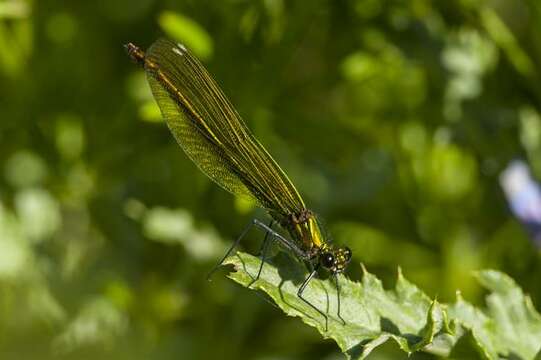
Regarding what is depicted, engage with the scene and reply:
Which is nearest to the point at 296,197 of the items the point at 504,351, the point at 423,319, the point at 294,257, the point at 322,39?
the point at 294,257

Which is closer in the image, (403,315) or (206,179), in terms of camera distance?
(403,315)

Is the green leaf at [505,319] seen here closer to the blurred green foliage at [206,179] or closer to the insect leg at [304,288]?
the insect leg at [304,288]

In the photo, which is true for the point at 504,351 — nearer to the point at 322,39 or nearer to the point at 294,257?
the point at 294,257

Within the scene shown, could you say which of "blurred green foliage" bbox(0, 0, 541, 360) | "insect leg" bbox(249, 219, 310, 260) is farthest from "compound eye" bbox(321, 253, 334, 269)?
"blurred green foliage" bbox(0, 0, 541, 360)

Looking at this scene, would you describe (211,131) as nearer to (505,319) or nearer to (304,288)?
(304,288)

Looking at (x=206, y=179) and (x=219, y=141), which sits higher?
(x=219, y=141)

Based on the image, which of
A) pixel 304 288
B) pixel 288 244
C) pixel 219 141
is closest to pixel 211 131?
pixel 219 141
